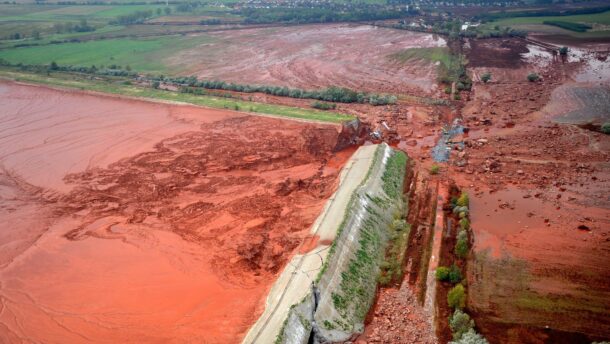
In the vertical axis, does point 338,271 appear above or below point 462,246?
above

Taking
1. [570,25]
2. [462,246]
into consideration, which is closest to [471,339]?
[462,246]

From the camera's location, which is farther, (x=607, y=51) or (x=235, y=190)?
(x=607, y=51)

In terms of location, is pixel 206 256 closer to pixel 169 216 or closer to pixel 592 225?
pixel 169 216

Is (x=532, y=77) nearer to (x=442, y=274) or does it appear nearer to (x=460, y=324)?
(x=442, y=274)

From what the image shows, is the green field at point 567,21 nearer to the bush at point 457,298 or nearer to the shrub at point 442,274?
the shrub at point 442,274

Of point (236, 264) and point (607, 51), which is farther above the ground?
point (607, 51)

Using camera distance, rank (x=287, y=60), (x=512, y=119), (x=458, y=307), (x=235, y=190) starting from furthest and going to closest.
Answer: (x=287, y=60) → (x=512, y=119) → (x=235, y=190) → (x=458, y=307)

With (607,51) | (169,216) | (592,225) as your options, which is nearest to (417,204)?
(592,225)

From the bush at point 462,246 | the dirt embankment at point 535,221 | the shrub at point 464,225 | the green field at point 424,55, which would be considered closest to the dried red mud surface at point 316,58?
the green field at point 424,55
